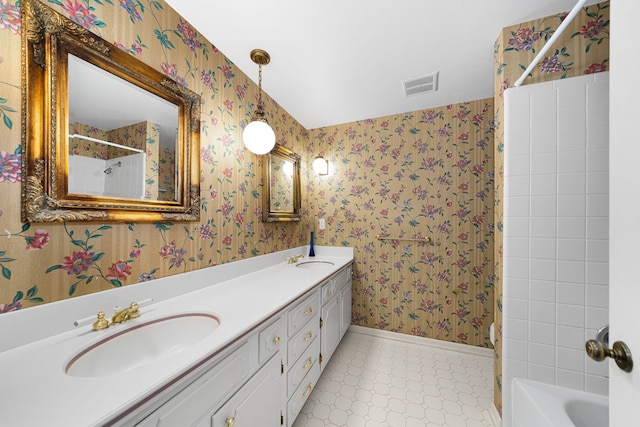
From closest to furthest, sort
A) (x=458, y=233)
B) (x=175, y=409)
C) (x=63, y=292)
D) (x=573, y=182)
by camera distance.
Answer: (x=175, y=409)
(x=63, y=292)
(x=573, y=182)
(x=458, y=233)

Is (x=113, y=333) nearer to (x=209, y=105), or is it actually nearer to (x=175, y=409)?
(x=175, y=409)

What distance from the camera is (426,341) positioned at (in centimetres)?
211

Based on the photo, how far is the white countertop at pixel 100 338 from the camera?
473mm

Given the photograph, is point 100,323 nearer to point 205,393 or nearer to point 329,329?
point 205,393

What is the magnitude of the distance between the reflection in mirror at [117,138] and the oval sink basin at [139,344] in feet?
1.78

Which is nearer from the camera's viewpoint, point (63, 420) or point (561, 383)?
point (63, 420)

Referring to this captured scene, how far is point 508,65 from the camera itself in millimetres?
1280

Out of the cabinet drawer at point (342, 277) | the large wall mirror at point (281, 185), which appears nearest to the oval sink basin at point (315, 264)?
the cabinet drawer at point (342, 277)

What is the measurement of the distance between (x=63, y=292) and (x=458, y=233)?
2.47 meters

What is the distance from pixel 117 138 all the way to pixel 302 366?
1454 mm

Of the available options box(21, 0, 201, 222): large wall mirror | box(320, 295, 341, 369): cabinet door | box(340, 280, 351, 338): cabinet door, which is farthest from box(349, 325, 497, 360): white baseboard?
box(21, 0, 201, 222): large wall mirror

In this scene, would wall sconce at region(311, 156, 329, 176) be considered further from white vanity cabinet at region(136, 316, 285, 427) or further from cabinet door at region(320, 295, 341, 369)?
white vanity cabinet at region(136, 316, 285, 427)
